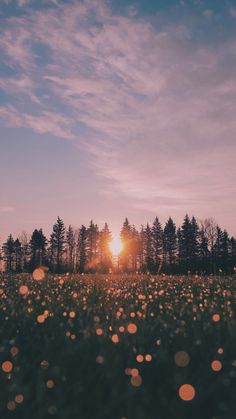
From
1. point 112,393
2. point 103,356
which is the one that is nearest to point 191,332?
point 103,356

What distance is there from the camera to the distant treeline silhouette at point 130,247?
8712 centimetres

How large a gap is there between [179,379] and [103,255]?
11583 cm

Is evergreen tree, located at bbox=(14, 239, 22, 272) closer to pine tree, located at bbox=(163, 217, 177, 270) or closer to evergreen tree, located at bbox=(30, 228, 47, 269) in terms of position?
evergreen tree, located at bbox=(30, 228, 47, 269)

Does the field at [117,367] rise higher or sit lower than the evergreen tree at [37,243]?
lower

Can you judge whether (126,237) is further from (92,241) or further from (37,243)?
(37,243)

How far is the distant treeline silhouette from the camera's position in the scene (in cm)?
8712

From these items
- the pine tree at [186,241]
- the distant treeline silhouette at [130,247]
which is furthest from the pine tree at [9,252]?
the pine tree at [186,241]

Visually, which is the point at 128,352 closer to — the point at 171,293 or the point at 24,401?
the point at 24,401

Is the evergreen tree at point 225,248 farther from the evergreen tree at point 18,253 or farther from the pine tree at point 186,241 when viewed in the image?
the evergreen tree at point 18,253

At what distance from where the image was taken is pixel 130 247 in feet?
374

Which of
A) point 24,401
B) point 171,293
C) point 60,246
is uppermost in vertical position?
point 60,246

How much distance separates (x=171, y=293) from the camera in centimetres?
724

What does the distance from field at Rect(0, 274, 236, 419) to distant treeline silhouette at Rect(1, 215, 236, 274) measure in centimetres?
7079

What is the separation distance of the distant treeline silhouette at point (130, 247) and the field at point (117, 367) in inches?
2787
